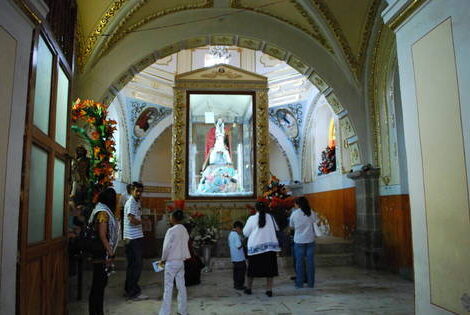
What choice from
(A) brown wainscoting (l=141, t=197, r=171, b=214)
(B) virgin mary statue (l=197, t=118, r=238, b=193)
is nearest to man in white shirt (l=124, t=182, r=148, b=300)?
(B) virgin mary statue (l=197, t=118, r=238, b=193)

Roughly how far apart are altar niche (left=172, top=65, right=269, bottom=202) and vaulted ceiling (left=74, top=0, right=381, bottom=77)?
235 centimetres

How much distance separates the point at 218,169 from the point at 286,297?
17.7ft

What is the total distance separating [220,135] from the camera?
10.8 m

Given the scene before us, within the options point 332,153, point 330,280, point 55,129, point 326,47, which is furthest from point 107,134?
point 332,153

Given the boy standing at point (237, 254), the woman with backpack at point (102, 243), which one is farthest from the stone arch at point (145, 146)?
the woman with backpack at point (102, 243)

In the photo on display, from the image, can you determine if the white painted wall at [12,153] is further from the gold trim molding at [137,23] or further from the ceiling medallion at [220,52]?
the ceiling medallion at [220,52]

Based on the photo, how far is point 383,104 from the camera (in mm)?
7727

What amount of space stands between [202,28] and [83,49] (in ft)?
7.61

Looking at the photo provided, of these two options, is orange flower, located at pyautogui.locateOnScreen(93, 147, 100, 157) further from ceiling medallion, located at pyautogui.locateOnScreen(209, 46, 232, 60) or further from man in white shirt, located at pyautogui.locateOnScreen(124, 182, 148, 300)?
ceiling medallion, located at pyautogui.locateOnScreen(209, 46, 232, 60)

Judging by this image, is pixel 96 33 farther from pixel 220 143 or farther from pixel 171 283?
pixel 171 283

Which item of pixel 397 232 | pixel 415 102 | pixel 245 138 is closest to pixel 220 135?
pixel 245 138

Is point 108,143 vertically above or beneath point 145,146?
beneath

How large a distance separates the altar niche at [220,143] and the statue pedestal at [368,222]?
2.84 m

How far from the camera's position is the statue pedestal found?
7574mm
